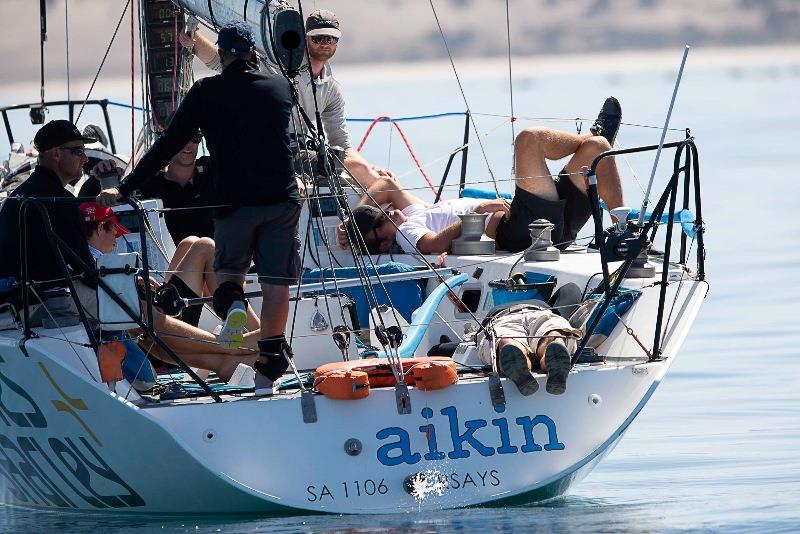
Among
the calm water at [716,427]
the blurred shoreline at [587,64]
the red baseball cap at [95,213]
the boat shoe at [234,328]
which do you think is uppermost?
the red baseball cap at [95,213]

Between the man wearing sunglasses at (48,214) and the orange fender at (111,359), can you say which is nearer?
the orange fender at (111,359)

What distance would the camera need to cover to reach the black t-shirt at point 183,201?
9047mm

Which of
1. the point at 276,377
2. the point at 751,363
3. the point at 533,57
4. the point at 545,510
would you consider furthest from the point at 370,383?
the point at 533,57

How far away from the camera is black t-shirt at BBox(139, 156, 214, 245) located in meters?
9.05

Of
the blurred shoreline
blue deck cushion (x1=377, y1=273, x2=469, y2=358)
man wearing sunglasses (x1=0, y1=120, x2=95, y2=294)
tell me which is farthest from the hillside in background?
man wearing sunglasses (x1=0, y1=120, x2=95, y2=294)

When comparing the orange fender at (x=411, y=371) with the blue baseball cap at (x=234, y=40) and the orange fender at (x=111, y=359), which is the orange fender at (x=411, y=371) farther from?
the blue baseball cap at (x=234, y=40)

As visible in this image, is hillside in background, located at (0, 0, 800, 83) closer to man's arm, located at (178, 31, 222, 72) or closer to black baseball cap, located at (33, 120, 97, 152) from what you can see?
man's arm, located at (178, 31, 222, 72)

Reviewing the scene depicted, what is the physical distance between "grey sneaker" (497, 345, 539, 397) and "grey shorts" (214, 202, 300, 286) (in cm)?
91

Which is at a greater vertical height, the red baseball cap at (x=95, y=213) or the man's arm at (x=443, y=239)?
the red baseball cap at (x=95, y=213)

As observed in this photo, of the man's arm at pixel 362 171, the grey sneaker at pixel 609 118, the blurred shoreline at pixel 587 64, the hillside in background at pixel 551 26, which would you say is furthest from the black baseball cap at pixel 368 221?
the blurred shoreline at pixel 587 64

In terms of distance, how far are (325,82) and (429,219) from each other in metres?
1.00

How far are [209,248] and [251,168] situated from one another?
3.88 ft

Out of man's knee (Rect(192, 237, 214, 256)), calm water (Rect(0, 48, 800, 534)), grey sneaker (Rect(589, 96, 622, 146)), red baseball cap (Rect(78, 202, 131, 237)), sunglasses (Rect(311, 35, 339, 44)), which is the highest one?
sunglasses (Rect(311, 35, 339, 44))

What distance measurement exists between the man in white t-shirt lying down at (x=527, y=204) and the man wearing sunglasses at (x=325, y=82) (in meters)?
0.25
